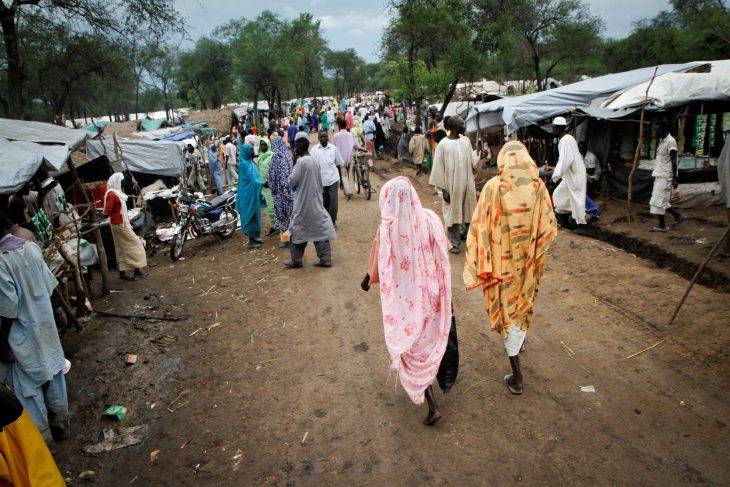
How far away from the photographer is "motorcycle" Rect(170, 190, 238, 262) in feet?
29.8

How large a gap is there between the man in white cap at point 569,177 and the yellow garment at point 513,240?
195 inches

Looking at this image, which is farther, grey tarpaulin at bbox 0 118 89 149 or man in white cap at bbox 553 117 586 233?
man in white cap at bbox 553 117 586 233

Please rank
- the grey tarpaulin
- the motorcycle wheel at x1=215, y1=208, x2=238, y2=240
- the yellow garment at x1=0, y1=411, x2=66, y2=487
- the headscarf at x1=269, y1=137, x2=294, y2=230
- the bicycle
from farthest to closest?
the bicycle → the motorcycle wheel at x1=215, y1=208, x2=238, y2=240 → the headscarf at x1=269, y1=137, x2=294, y2=230 → the grey tarpaulin → the yellow garment at x1=0, y1=411, x2=66, y2=487

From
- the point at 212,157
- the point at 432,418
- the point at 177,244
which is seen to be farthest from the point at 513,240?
the point at 212,157

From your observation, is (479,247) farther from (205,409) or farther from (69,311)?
(69,311)

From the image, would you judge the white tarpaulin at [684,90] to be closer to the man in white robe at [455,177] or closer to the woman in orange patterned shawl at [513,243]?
the man in white robe at [455,177]

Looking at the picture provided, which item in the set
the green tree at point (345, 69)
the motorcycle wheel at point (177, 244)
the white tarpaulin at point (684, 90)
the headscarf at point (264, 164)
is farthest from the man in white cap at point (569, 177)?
the green tree at point (345, 69)

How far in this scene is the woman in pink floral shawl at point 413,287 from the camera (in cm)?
343

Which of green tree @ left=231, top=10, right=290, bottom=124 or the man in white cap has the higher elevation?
green tree @ left=231, top=10, right=290, bottom=124

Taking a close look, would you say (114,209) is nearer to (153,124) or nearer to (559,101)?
(559,101)

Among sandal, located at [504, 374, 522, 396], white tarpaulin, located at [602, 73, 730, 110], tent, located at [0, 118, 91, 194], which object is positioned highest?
white tarpaulin, located at [602, 73, 730, 110]

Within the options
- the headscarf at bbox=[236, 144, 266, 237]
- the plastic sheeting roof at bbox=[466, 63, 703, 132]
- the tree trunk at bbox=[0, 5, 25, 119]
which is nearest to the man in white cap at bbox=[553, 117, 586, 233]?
the plastic sheeting roof at bbox=[466, 63, 703, 132]

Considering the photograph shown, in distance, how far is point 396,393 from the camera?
13.1 ft

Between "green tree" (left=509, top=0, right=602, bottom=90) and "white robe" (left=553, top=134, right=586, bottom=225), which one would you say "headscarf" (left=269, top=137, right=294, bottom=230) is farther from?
"green tree" (left=509, top=0, right=602, bottom=90)
